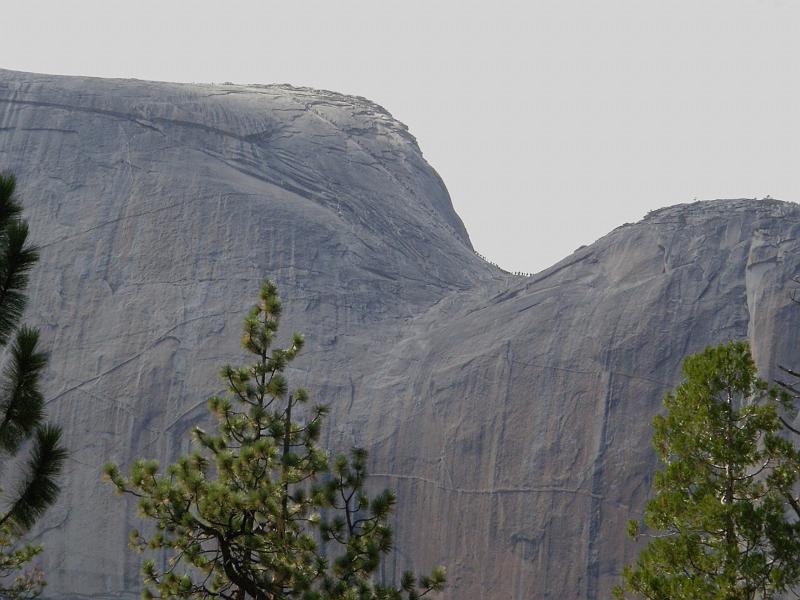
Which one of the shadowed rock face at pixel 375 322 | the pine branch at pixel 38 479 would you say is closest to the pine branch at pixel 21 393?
the pine branch at pixel 38 479

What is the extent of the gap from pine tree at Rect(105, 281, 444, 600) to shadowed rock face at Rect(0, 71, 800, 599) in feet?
44.8

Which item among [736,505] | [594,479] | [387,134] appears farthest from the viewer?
[387,134]

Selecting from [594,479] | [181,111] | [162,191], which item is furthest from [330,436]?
[181,111]

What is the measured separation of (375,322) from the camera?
34.0m

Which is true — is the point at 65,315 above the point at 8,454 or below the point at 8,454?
above

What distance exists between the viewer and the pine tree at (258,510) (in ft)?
45.4

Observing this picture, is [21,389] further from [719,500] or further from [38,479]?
[719,500]

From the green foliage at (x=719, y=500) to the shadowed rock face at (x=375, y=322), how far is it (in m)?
11.1

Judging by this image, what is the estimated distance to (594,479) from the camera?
27.9m

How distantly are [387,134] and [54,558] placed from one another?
20.5 meters

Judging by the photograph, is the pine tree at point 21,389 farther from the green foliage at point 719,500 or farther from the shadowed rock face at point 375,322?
the shadowed rock face at point 375,322

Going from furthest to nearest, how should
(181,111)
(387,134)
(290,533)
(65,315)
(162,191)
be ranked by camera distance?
(387,134) → (181,111) → (162,191) → (65,315) → (290,533)

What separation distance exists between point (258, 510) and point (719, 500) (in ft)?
20.9

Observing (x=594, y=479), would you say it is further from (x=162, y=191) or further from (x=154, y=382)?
(x=162, y=191)
